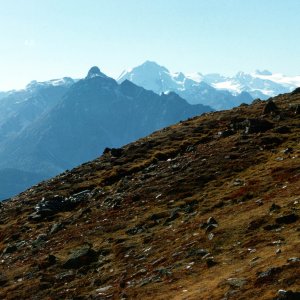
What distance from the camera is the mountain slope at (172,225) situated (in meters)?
27.8

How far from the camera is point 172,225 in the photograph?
4062 cm

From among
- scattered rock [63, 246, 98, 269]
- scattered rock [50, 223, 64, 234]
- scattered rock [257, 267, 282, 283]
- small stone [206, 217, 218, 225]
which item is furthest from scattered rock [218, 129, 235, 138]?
scattered rock [257, 267, 282, 283]

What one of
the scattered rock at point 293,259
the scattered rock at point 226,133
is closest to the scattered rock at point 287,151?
the scattered rock at point 226,133

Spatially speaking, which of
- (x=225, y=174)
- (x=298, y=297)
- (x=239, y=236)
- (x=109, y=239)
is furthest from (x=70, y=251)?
(x=298, y=297)

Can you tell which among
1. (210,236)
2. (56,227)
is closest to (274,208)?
(210,236)

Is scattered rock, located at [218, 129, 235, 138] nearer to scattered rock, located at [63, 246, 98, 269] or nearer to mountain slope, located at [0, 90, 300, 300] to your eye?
mountain slope, located at [0, 90, 300, 300]

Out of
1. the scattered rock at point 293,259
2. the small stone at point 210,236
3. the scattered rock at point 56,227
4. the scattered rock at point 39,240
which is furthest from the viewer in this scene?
the scattered rock at point 56,227

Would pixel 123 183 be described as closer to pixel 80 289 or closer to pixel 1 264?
pixel 1 264

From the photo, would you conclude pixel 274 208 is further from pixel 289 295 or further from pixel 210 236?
pixel 289 295

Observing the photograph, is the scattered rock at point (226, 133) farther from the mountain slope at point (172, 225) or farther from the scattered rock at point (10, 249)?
the scattered rock at point (10, 249)

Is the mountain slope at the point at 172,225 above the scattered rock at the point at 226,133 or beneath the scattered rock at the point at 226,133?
beneath

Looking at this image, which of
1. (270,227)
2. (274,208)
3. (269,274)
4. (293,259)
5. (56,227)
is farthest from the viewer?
(56,227)

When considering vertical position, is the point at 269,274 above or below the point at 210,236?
below

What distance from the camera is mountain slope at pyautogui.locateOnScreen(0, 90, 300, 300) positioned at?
27.8 meters
